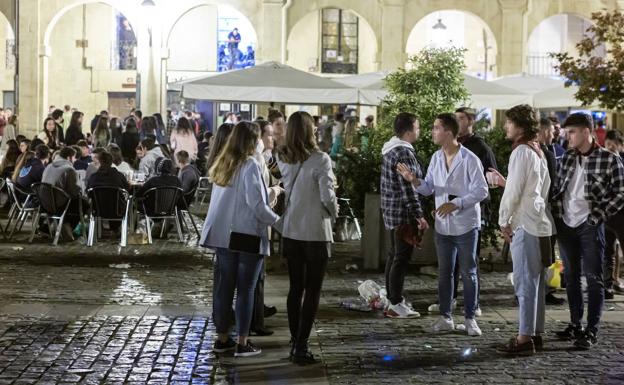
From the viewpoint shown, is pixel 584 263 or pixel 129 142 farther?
pixel 129 142

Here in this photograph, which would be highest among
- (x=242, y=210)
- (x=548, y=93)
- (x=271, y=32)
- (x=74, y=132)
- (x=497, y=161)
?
(x=271, y=32)

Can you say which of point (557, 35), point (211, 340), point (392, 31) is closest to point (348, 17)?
point (392, 31)

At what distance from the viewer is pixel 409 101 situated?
510 inches

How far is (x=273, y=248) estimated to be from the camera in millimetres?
14008

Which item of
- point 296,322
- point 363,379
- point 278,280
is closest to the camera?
point 363,379

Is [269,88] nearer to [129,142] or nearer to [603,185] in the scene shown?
[129,142]

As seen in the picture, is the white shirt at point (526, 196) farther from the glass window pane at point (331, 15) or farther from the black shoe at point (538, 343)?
the glass window pane at point (331, 15)

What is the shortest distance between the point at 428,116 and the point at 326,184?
5.00 m

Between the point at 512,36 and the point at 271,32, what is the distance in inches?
258

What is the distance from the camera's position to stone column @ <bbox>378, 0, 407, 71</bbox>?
3127 cm

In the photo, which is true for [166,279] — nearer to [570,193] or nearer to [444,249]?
[444,249]

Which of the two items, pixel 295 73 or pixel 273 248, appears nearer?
pixel 273 248

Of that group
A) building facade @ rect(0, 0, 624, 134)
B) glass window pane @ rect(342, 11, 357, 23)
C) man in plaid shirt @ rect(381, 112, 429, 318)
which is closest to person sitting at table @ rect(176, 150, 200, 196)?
man in plaid shirt @ rect(381, 112, 429, 318)

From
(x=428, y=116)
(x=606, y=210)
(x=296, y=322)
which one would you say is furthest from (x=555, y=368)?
(x=428, y=116)
